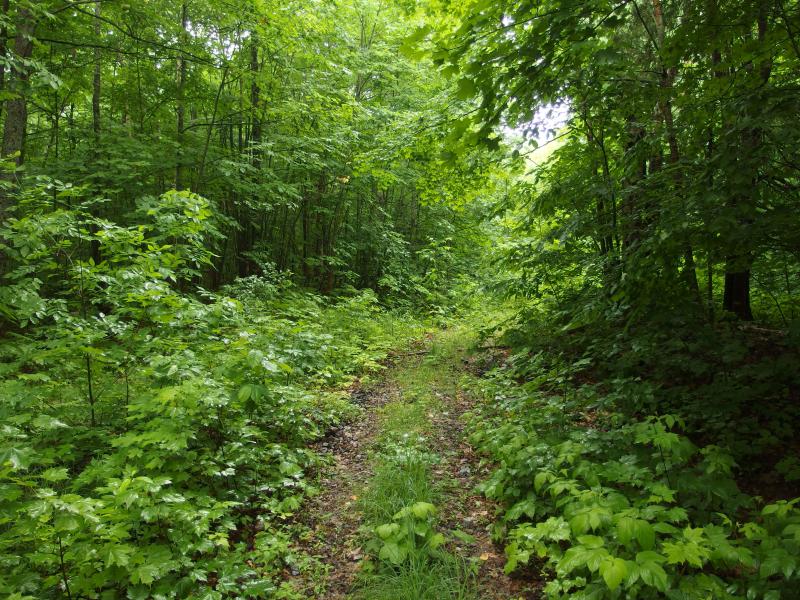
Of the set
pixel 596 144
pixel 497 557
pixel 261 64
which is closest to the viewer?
pixel 497 557

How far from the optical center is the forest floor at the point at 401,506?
3225 mm

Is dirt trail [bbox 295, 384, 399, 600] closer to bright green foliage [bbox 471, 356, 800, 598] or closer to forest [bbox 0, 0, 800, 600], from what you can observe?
forest [bbox 0, 0, 800, 600]

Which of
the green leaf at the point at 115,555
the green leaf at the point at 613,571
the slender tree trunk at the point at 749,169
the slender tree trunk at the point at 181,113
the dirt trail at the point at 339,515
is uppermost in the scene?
the slender tree trunk at the point at 181,113

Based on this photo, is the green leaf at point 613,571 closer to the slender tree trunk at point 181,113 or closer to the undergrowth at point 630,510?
the undergrowth at point 630,510

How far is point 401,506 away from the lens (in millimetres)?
4074

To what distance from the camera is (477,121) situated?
9.89 feet

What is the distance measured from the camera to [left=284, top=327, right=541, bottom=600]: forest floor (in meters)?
3.22

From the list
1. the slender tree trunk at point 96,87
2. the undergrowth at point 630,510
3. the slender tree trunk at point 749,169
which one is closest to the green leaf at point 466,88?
the slender tree trunk at point 749,169

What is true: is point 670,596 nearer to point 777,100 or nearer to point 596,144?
point 777,100

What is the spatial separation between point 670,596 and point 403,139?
310 inches

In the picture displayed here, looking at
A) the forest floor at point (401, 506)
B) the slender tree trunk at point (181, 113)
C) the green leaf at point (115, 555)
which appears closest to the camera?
the green leaf at point (115, 555)

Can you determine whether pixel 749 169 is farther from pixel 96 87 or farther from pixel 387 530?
pixel 96 87

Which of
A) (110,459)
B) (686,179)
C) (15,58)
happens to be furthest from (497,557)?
(15,58)

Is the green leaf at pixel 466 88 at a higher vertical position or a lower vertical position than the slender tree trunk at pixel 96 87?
lower
